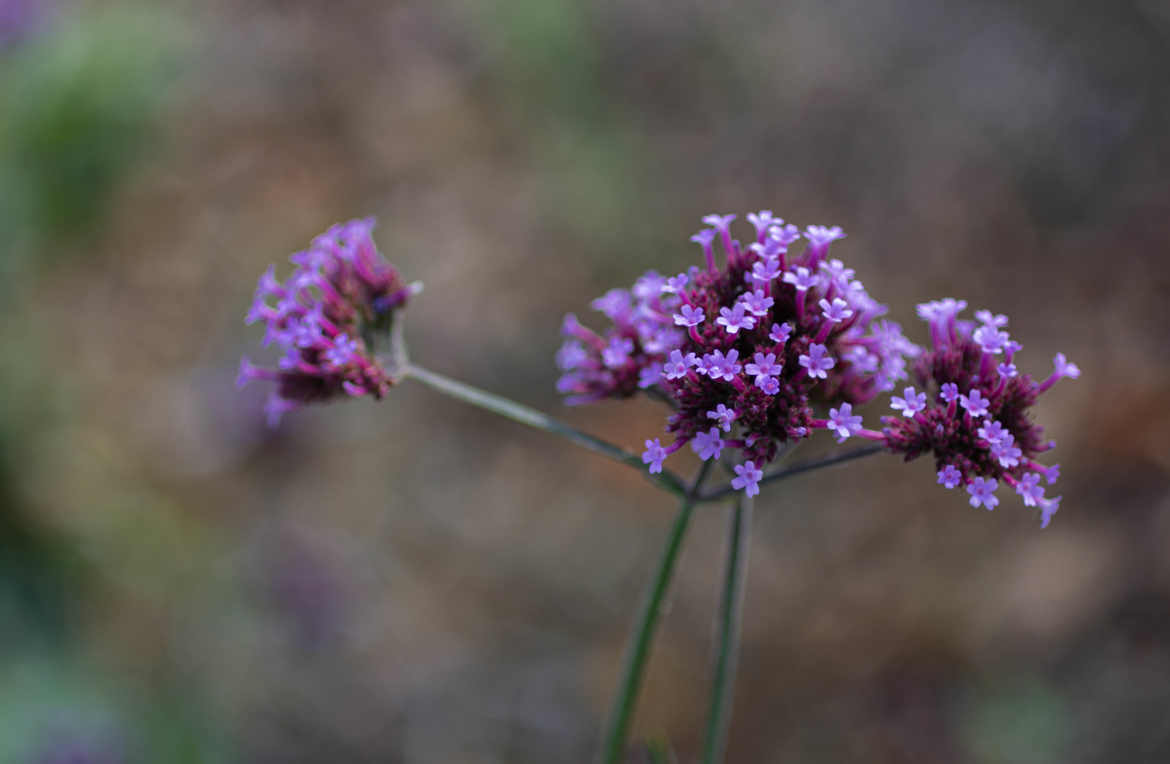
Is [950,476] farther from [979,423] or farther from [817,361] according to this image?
[817,361]

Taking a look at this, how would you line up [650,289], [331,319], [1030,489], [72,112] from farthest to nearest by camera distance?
[72,112] → [331,319] → [650,289] → [1030,489]

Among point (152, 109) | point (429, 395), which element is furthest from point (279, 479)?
point (152, 109)

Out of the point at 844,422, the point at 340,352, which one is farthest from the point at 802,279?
the point at 340,352

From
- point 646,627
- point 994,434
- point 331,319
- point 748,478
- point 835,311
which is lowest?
point 646,627

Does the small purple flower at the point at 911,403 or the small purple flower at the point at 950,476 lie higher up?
the small purple flower at the point at 911,403

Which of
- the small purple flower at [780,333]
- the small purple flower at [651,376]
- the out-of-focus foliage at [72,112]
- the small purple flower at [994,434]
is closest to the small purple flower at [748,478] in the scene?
the small purple flower at [780,333]

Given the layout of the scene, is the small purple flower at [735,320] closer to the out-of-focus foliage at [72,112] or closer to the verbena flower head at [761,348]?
the verbena flower head at [761,348]

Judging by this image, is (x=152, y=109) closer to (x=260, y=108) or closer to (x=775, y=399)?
(x=260, y=108)
